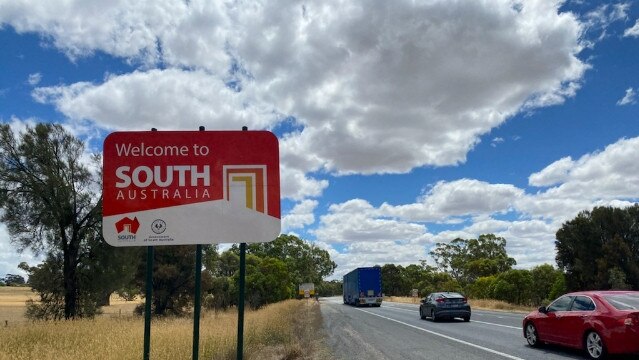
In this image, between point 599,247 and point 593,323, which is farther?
point 599,247

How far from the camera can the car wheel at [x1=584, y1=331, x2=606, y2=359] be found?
11.0 meters

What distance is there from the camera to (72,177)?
2925 centimetres

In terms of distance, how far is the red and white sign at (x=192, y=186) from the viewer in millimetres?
6797

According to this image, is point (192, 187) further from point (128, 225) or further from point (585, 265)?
point (585, 265)

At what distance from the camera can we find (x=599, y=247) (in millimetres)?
38969

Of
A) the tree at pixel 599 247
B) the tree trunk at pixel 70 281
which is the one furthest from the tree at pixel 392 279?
the tree trunk at pixel 70 281

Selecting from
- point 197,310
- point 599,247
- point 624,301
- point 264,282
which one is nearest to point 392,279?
point 264,282

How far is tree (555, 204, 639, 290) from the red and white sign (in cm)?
3563

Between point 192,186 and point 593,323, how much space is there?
30.5 ft

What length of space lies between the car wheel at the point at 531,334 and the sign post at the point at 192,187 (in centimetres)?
996

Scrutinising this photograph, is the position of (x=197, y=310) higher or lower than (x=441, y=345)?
higher

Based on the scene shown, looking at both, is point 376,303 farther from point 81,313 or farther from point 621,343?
point 621,343

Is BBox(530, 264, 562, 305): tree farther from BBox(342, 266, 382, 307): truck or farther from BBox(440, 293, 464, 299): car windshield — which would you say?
BBox(440, 293, 464, 299): car windshield

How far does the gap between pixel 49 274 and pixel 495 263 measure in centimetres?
6490
